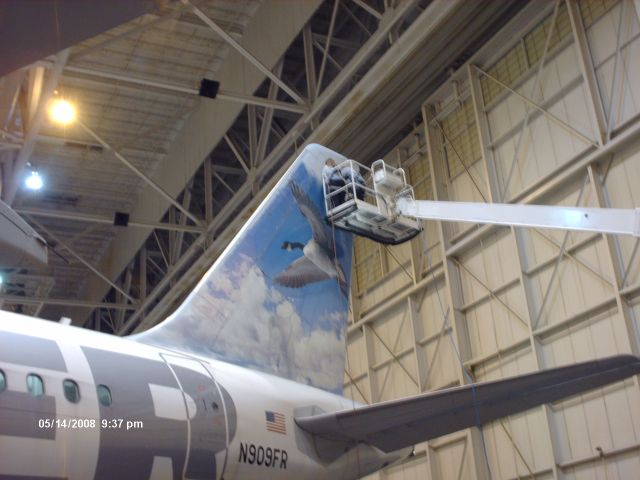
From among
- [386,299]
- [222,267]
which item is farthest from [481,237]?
[222,267]

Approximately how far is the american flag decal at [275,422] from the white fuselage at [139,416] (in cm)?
1

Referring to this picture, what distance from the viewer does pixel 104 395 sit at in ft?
22.1

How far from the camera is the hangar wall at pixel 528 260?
571 inches

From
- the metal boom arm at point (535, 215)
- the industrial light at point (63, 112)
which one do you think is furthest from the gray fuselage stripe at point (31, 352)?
the industrial light at point (63, 112)

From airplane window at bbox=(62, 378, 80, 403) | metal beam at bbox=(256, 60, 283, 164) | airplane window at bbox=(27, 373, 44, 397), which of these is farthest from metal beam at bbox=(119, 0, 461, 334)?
airplane window at bbox=(27, 373, 44, 397)

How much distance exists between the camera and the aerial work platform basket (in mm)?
11383

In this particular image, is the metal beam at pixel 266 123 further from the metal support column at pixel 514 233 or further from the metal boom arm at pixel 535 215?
the metal boom arm at pixel 535 215

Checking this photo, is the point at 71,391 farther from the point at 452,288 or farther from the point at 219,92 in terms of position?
the point at 219,92

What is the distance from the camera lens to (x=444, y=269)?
1820 cm

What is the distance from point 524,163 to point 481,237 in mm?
1880

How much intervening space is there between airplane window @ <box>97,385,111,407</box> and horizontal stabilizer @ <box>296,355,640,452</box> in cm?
266

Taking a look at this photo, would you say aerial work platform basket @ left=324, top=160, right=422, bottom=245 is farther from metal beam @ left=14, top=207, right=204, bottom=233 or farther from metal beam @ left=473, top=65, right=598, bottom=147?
metal beam @ left=14, top=207, right=204, bottom=233

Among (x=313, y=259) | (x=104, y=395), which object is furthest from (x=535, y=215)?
(x=104, y=395)

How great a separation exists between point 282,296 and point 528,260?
7.92 metres
